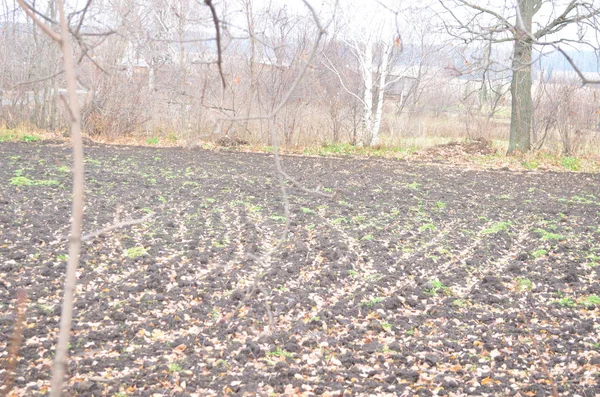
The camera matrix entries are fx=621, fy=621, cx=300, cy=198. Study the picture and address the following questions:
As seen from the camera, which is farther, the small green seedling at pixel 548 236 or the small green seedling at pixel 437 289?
the small green seedling at pixel 548 236

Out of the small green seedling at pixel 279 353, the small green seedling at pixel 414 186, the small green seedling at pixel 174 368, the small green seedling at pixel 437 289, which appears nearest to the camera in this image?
the small green seedling at pixel 174 368

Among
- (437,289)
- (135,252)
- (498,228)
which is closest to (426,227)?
(498,228)

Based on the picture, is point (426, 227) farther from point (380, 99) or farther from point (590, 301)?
point (380, 99)

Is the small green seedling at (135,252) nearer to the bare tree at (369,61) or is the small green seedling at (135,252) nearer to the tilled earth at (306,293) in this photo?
the tilled earth at (306,293)

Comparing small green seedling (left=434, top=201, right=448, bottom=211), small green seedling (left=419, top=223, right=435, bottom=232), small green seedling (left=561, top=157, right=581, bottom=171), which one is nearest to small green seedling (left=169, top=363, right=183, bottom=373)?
small green seedling (left=419, top=223, right=435, bottom=232)

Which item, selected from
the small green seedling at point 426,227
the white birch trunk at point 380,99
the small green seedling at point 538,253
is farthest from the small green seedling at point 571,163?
the small green seedling at point 538,253

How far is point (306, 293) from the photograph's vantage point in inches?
175

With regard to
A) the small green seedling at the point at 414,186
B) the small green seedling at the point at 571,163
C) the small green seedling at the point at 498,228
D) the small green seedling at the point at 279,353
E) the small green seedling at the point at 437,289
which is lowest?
the small green seedling at the point at 279,353

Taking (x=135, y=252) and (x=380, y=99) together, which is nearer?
(x=135, y=252)

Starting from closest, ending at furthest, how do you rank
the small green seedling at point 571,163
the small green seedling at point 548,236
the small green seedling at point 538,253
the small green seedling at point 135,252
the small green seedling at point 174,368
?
the small green seedling at point 174,368 → the small green seedling at point 135,252 → the small green seedling at point 538,253 → the small green seedling at point 548,236 → the small green seedling at point 571,163

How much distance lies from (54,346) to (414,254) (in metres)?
3.23

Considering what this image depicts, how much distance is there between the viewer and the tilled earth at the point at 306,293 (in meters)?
3.24

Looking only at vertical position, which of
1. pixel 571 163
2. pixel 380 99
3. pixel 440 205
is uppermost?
pixel 380 99

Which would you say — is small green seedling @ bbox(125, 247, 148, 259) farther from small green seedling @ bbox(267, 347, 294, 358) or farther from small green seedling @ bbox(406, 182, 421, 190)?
small green seedling @ bbox(406, 182, 421, 190)
